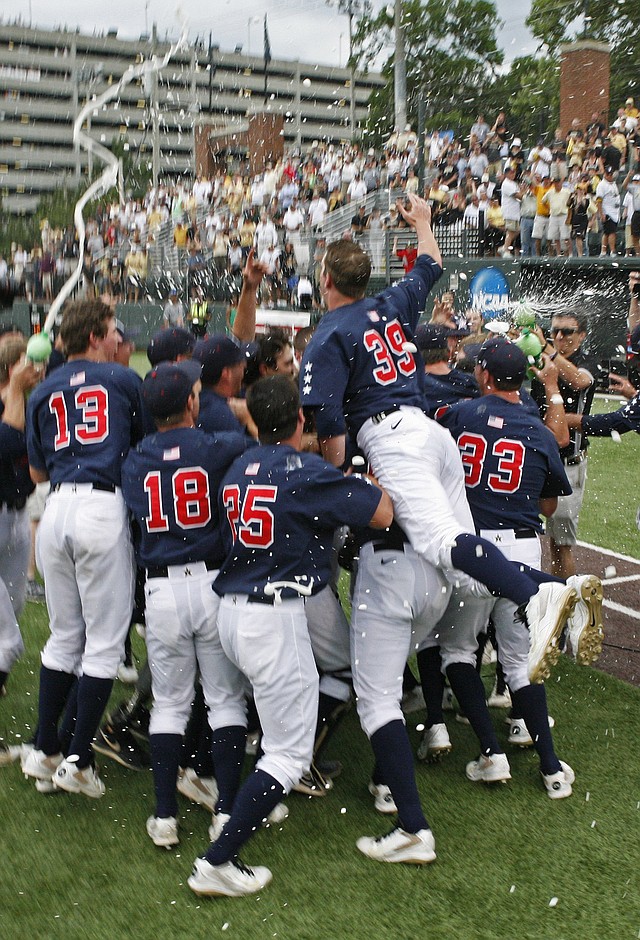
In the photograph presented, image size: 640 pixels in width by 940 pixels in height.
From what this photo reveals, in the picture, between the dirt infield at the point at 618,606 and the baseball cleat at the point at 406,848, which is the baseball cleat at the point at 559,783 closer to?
the baseball cleat at the point at 406,848

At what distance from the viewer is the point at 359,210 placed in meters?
21.2

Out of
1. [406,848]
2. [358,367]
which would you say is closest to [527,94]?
[358,367]

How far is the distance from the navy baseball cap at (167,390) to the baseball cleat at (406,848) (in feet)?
6.13

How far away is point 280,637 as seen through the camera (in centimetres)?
339

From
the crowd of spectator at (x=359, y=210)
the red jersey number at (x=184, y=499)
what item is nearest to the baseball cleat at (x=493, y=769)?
the red jersey number at (x=184, y=499)

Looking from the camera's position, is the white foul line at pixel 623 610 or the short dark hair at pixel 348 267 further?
the white foul line at pixel 623 610

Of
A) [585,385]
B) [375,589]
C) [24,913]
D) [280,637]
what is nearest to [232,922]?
[24,913]

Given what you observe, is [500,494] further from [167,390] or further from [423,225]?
[167,390]

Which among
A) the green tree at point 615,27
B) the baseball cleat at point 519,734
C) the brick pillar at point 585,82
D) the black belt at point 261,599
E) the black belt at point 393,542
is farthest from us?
the green tree at point 615,27

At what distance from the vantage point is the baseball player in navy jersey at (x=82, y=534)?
155 inches

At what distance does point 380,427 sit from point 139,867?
2.00 meters

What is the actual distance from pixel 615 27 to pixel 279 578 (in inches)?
1224

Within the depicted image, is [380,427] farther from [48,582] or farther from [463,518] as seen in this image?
[48,582]

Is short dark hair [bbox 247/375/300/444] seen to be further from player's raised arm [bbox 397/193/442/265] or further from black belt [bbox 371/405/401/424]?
player's raised arm [bbox 397/193/442/265]
